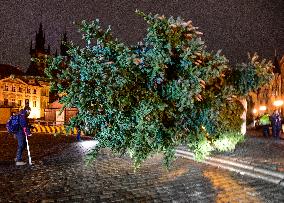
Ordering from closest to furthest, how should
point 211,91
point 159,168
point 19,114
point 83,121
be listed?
1. point 83,121
2. point 211,91
3. point 159,168
4. point 19,114

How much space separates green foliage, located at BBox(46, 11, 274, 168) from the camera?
8.92m

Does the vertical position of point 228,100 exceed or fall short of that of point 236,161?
it exceeds it

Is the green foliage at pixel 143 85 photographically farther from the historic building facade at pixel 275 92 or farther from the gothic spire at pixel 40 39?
the gothic spire at pixel 40 39

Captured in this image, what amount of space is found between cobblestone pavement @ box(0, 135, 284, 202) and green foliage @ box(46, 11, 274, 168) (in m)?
0.87

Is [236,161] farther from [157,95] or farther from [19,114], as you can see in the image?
[19,114]

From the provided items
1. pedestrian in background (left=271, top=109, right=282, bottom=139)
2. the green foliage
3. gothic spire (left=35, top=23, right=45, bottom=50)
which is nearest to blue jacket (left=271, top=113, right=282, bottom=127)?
pedestrian in background (left=271, top=109, right=282, bottom=139)

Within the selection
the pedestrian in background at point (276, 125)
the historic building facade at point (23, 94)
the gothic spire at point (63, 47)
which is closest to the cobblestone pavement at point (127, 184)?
the gothic spire at point (63, 47)

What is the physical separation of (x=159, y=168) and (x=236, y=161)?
7.97 feet

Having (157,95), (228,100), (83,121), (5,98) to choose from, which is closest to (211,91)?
(228,100)

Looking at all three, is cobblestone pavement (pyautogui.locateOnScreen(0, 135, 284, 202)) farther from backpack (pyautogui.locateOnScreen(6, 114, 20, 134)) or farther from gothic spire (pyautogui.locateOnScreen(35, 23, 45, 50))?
gothic spire (pyautogui.locateOnScreen(35, 23, 45, 50))

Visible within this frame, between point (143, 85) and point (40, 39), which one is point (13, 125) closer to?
point (143, 85)

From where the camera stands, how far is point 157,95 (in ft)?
29.8

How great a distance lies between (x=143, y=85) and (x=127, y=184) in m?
2.54

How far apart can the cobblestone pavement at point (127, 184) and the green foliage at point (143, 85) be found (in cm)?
87
